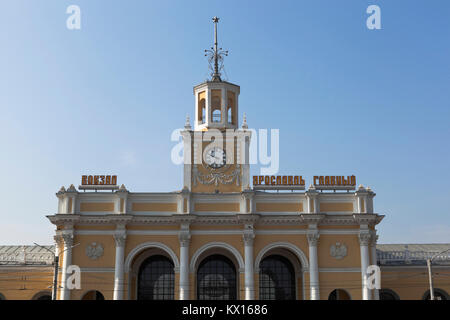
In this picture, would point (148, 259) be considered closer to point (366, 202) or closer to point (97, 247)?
point (97, 247)

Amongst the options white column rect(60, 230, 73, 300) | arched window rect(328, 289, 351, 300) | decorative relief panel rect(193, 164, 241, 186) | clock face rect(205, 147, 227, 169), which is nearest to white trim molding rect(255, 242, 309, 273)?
arched window rect(328, 289, 351, 300)

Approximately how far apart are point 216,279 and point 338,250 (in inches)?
447

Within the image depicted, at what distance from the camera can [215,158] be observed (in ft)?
161

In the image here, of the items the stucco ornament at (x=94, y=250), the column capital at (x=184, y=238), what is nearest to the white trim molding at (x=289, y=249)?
the column capital at (x=184, y=238)

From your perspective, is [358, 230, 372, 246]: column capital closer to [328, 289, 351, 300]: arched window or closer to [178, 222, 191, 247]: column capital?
[328, 289, 351, 300]: arched window

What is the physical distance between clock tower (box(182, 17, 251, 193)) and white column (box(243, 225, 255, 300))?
443 cm

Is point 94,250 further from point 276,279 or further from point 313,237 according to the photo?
point 313,237

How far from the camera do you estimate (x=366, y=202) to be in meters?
46.2

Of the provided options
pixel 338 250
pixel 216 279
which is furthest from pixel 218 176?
pixel 338 250

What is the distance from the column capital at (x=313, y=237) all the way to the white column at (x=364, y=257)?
380 cm
